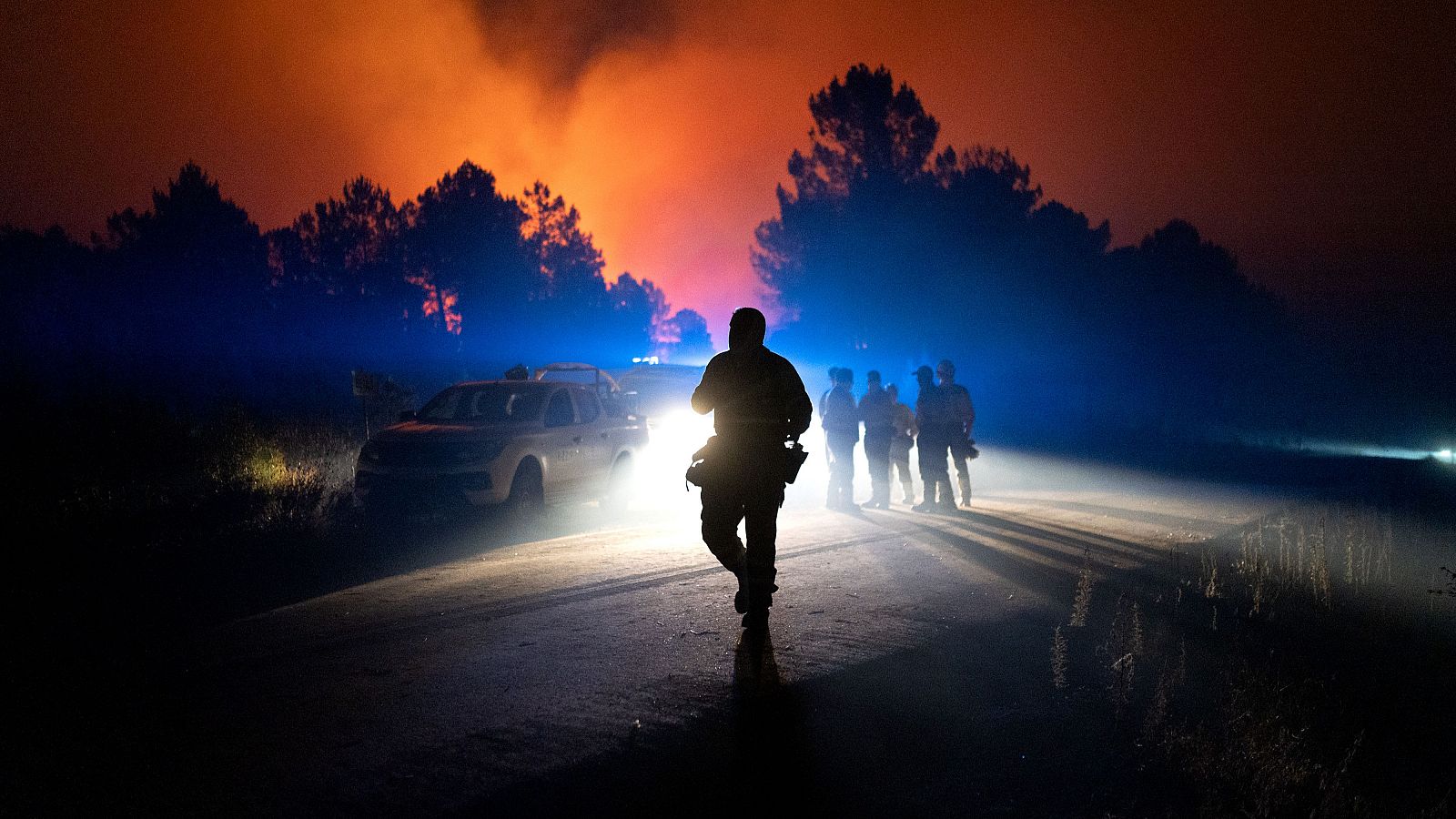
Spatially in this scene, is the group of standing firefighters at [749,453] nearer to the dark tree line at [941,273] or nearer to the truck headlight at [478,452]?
the truck headlight at [478,452]

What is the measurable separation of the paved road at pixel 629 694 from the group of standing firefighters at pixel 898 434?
4.63 meters

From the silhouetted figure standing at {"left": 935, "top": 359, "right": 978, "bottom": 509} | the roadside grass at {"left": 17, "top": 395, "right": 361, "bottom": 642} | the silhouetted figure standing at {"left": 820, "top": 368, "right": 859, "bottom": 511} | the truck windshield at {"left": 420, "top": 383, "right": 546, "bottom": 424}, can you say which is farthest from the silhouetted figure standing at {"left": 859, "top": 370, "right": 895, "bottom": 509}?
the roadside grass at {"left": 17, "top": 395, "right": 361, "bottom": 642}

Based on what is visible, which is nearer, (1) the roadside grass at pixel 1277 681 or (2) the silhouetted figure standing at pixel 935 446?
(1) the roadside grass at pixel 1277 681

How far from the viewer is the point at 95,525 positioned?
9297 mm

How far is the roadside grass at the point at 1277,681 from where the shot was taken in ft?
12.3

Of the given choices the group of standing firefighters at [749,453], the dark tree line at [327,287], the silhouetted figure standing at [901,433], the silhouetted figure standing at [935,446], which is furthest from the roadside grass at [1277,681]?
the dark tree line at [327,287]

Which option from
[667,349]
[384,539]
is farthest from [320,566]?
[667,349]

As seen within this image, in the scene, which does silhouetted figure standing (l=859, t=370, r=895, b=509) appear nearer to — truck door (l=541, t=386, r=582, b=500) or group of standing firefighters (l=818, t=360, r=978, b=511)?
group of standing firefighters (l=818, t=360, r=978, b=511)

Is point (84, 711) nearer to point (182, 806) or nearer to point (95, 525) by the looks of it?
point (182, 806)

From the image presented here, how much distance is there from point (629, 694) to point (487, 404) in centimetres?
794

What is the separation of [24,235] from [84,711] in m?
66.0

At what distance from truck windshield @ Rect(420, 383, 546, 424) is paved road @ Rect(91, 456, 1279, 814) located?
3.19 meters

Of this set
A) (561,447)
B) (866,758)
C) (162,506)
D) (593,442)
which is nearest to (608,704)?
(866,758)

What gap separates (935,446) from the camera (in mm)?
13289
